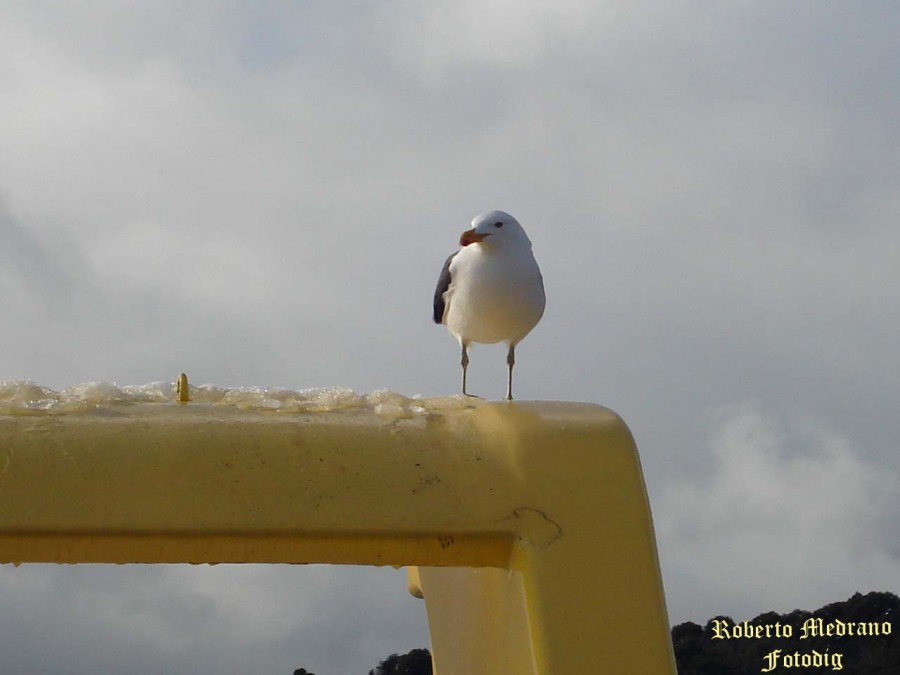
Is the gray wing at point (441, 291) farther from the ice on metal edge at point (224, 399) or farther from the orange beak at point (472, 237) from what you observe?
the ice on metal edge at point (224, 399)

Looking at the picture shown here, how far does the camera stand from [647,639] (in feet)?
10.9

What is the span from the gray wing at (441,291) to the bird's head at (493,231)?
41 centimetres

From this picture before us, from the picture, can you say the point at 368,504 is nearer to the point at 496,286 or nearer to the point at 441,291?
the point at 496,286

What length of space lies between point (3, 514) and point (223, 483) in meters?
0.60

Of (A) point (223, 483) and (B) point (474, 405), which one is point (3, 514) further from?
(B) point (474, 405)

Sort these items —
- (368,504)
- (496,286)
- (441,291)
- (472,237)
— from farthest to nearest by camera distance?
1. (441,291)
2. (472,237)
3. (496,286)
4. (368,504)

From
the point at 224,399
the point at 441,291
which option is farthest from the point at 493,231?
the point at 224,399

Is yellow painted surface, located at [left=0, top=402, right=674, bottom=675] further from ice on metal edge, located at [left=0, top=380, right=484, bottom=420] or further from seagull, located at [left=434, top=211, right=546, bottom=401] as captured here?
seagull, located at [left=434, top=211, right=546, bottom=401]

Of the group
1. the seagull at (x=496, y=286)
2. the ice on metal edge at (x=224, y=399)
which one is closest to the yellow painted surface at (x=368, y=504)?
the ice on metal edge at (x=224, y=399)

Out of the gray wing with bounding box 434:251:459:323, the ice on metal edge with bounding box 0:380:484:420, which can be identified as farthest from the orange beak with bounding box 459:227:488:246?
the ice on metal edge with bounding box 0:380:484:420

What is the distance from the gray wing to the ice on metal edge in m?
2.51

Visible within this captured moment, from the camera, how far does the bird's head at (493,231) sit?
601 centimetres

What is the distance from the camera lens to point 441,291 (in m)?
6.48

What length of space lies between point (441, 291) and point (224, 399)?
2772 millimetres
